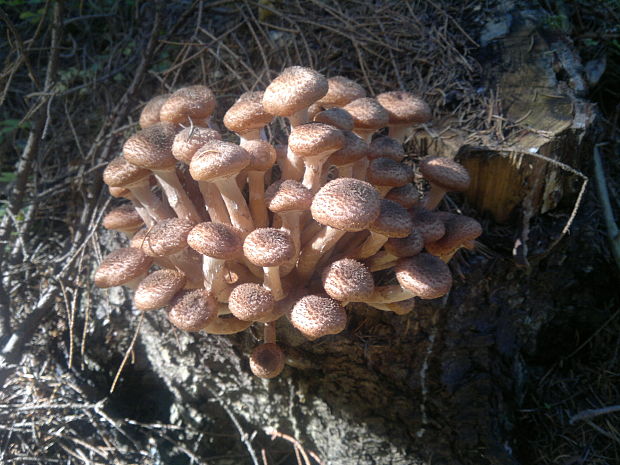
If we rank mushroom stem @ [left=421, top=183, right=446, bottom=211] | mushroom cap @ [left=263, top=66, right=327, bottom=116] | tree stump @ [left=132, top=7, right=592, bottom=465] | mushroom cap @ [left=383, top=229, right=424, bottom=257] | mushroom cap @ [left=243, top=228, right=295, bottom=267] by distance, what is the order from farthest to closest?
tree stump @ [left=132, top=7, right=592, bottom=465] < mushroom stem @ [left=421, top=183, right=446, bottom=211] < mushroom cap @ [left=383, top=229, right=424, bottom=257] < mushroom cap @ [left=263, top=66, right=327, bottom=116] < mushroom cap @ [left=243, top=228, right=295, bottom=267]

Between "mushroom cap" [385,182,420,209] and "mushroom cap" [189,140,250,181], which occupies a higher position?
"mushroom cap" [189,140,250,181]

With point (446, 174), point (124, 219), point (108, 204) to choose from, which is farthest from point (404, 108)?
point (108, 204)

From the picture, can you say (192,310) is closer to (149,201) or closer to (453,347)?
(149,201)

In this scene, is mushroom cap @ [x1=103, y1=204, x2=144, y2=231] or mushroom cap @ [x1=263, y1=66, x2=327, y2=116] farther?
mushroom cap @ [x1=103, y1=204, x2=144, y2=231]

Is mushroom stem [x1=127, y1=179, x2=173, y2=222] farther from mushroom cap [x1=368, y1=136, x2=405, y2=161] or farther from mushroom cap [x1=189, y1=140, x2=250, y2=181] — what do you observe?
mushroom cap [x1=368, y1=136, x2=405, y2=161]

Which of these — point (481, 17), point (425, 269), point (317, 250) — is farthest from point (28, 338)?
point (481, 17)

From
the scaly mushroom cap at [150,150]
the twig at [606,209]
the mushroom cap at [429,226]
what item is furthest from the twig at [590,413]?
the scaly mushroom cap at [150,150]

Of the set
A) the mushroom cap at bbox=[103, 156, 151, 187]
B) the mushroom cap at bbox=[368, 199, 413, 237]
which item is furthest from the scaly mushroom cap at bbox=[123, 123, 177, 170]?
the mushroom cap at bbox=[368, 199, 413, 237]
